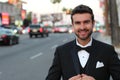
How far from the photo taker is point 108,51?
4047 millimetres

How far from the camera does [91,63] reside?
3.96 m

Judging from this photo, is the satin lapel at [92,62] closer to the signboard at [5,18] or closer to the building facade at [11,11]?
the signboard at [5,18]

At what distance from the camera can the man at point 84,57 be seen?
12.9ft

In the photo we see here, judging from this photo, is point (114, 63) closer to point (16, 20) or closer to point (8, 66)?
point (8, 66)

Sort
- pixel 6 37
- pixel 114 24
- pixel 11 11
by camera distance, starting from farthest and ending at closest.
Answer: pixel 11 11
pixel 6 37
pixel 114 24

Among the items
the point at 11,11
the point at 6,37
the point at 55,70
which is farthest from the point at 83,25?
the point at 11,11

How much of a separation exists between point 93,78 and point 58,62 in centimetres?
34

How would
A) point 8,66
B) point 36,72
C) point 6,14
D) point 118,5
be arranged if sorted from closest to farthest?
point 36,72, point 8,66, point 118,5, point 6,14

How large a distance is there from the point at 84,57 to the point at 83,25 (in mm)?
264

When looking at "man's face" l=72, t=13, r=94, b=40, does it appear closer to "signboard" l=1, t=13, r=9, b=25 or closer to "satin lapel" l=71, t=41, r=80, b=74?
"satin lapel" l=71, t=41, r=80, b=74

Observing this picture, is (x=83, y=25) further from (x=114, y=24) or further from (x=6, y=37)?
(x=6, y=37)

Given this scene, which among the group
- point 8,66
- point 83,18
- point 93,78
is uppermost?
point 83,18

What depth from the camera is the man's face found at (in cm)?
398

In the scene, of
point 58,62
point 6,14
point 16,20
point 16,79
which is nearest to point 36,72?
point 16,79
